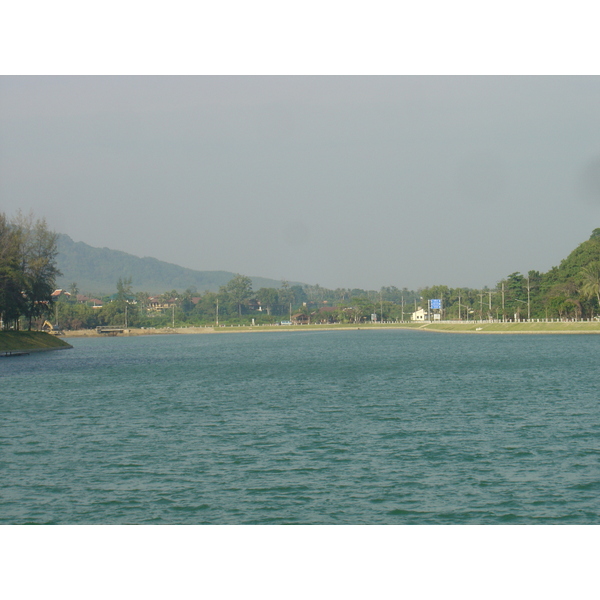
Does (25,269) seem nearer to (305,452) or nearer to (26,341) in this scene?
(26,341)

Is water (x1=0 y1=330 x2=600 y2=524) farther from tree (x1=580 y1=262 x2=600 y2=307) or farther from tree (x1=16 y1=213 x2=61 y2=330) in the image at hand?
tree (x1=580 y1=262 x2=600 y2=307)

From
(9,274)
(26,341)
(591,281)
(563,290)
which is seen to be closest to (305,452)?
(9,274)

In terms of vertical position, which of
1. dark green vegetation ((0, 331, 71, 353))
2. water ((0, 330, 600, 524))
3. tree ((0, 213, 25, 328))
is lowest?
water ((0, 330, 600, 524))

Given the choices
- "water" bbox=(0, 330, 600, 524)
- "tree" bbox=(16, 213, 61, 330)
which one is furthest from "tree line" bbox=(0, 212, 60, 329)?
"water" bbox=(0, 330, 600, 524)

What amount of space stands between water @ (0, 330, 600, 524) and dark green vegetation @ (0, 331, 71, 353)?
4919 centimetres

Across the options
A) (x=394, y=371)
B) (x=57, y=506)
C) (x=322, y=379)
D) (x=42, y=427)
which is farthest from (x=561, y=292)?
(x=57, y=506)

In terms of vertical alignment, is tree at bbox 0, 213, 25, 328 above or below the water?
above

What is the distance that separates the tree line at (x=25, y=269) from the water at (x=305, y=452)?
→ 39.6m

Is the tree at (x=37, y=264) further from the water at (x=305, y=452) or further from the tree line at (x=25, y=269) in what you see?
the water at (x=305, y=452)

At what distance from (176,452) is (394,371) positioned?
42.3m

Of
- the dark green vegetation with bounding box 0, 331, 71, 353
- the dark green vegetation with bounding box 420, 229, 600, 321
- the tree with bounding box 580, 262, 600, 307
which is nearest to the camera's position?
the dark green vegetation with bounding box 0, 331, 71, 353

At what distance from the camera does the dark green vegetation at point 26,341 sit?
102000 millimetres

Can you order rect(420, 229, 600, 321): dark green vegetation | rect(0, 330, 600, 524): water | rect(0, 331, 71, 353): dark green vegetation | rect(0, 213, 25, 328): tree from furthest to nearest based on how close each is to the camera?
rect(420, 229, 600, 321): dark green vegetation, rect(0, 331, 71, 353): dark green vegetation, rect(0, 213, 25, 328): tree, rect(0, 330, 600, 524): water

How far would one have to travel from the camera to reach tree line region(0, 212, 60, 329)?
92.2m
